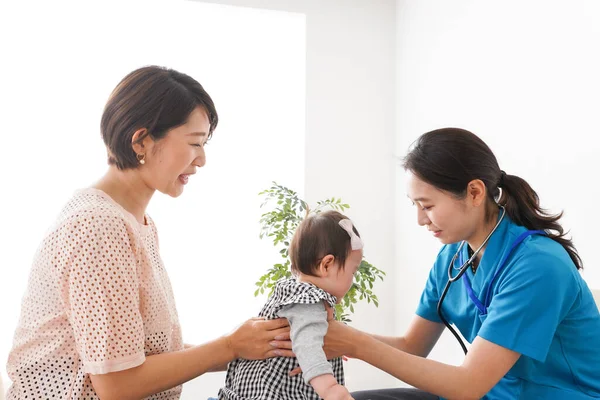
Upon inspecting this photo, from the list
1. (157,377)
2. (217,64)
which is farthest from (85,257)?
(217,64)

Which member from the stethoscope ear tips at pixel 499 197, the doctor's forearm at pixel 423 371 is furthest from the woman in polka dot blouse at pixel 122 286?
the stethoscope ear tips at pixel 499 197

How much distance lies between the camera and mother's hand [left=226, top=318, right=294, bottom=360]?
1.42 m

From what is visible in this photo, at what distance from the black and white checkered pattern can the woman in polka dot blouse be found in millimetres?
37

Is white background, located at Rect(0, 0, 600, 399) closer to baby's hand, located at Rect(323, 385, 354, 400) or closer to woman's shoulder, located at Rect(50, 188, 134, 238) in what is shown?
baby's hand, located at Rect(323, 385, 354, 400)

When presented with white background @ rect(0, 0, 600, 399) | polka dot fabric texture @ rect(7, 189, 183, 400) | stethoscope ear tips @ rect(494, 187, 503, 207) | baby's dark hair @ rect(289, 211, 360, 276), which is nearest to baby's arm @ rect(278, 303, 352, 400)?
baby's dark hair @ rect(289, 211, 360, 276)

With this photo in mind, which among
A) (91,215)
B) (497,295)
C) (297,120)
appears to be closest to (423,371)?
(497,295)

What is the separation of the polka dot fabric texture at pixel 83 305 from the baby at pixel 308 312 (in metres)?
0.27

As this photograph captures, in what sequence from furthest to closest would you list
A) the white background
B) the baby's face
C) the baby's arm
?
the white background
the baby's face
the baby's arm

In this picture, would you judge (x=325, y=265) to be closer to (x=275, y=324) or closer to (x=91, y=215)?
(x=275, y=324)

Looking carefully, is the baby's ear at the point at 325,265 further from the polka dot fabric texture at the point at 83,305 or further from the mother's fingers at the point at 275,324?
the polka dot fabric texture at the point at 83,305

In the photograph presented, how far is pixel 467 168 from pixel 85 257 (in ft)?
3.09

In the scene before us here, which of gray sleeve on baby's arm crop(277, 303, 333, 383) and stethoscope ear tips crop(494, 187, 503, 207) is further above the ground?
stethoscope ear tips crop(494, 187, 503, 207)

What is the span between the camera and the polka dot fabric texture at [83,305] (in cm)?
123

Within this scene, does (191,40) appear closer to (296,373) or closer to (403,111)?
(403,111)
